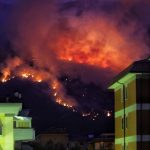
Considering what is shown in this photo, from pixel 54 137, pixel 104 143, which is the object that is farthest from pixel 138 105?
pixel 54 137

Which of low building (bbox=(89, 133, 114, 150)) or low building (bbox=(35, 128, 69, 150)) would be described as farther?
low building (bbox=(35, 128, 69, 150))

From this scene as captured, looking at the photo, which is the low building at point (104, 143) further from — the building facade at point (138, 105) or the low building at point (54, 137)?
the building facade at point (138, 105)

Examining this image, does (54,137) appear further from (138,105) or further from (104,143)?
(138,105)

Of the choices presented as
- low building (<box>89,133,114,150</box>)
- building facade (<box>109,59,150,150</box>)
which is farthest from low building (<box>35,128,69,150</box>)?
building facade (<box>109,59,150,150</box>)

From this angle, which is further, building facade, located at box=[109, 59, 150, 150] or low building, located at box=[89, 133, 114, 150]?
low building, located at box=[89, 133, 114, 150]

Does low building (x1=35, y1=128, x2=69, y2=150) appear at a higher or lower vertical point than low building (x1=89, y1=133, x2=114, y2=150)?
higher

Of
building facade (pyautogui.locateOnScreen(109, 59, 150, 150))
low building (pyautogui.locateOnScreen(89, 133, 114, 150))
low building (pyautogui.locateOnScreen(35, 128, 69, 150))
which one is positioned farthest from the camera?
low building (pyautogui.locateOnScreen(35, 128, 69, 150))

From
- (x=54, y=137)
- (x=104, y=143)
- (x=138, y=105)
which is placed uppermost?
(x=138, y=105)

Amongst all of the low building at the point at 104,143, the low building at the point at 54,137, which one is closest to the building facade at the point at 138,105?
the low building at the point at 104,143

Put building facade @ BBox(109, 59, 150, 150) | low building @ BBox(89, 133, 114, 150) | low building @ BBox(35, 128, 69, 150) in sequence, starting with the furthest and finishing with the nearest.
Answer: low building @ BBox(35, 128, 69, 150)
low building @ BBox(89, 133, 114, 150)
building facade @ BBox(109, 59, 150, 150)

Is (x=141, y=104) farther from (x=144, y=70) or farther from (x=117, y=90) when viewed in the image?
(x=117, y=90)

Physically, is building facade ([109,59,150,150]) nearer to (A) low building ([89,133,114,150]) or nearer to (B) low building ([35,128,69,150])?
(A) low building ([89,133,114,150])

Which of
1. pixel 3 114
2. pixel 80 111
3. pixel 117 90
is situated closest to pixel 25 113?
pixel 117 90

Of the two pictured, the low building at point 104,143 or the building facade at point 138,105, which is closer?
A: the building facade at point 138,105
